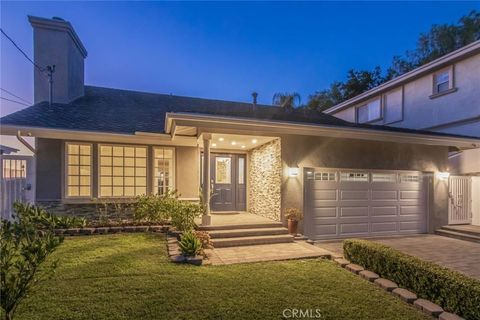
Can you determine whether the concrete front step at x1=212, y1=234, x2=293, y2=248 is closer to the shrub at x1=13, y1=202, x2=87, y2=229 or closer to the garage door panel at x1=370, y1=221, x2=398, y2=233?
the garage door panel at x1=370, y1=221, x2=398, y2=233

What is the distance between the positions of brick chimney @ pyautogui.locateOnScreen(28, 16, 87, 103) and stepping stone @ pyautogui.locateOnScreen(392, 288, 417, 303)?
1125 cm

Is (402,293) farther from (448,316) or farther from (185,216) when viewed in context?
(185,216)

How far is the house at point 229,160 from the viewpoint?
7699 millimetres

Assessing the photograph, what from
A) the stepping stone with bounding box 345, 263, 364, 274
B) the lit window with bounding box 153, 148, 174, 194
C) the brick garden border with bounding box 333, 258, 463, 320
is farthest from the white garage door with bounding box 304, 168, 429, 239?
the lit window with bounding box 153, 148, 174, 194

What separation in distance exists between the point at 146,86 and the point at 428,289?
92780 millimetres

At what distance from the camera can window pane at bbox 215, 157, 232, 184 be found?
10.1 metres

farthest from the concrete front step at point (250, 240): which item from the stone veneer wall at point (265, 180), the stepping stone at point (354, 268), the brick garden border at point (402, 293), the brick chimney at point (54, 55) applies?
the brick chimney at point (54, 55)

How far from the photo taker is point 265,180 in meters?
8.83

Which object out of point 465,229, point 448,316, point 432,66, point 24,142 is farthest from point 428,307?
point 432,66

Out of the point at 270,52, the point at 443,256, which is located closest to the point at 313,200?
the point at 443,256

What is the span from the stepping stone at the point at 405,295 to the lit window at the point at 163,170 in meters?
6.70

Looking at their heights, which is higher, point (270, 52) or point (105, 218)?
point (270, 52)

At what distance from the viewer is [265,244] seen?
6785mm

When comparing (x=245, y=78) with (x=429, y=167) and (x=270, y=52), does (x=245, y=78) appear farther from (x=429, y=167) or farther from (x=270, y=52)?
(x=429, y=167)
